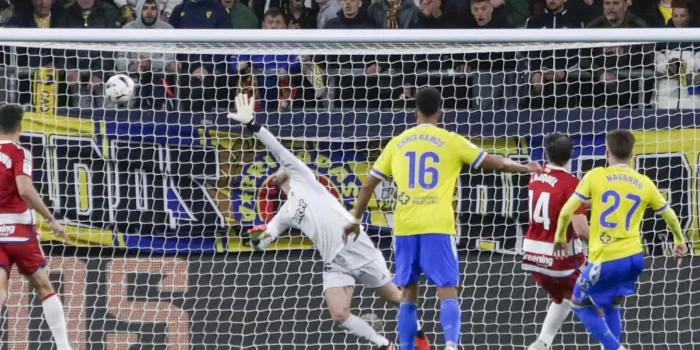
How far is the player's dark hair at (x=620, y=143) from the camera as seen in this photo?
30.0ft

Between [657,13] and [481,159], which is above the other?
[657,13]

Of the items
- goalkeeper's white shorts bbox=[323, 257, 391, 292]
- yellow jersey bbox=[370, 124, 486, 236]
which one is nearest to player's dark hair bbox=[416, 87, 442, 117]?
yellow jersey bbox=[370, 124, 486, 236]

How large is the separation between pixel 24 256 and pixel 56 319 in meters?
0.53

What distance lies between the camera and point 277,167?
11.2 m

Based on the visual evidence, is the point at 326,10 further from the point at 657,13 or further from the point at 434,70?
the point at 657,13

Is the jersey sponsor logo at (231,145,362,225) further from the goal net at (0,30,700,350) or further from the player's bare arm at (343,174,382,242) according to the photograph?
the player's bare arm at (343,174,382,242)

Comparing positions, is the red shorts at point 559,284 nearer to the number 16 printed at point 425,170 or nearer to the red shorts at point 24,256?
the number 16 printed at point 425,170

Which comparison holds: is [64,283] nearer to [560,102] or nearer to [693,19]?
[560,102]

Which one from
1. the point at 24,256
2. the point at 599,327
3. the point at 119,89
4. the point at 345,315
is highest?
the point at 119,89

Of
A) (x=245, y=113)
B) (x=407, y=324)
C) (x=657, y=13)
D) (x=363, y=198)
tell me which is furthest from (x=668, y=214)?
(x=657, y=13)

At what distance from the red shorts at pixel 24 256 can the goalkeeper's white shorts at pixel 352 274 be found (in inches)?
83.0

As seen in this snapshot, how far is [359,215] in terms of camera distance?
904cm

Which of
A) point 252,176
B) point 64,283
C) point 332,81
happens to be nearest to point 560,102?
point 332,81

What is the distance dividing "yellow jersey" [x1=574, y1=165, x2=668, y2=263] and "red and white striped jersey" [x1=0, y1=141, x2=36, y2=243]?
12.7ft
